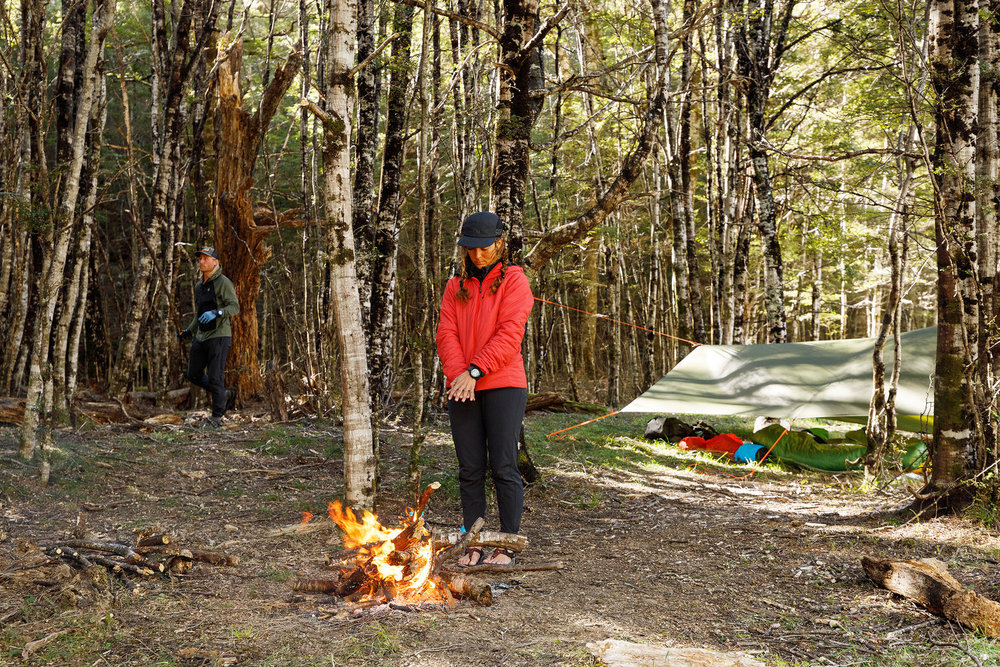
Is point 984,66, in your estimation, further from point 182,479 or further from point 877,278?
point 877,278

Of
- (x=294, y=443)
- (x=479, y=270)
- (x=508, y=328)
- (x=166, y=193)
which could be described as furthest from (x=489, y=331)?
(x=166, y=193)

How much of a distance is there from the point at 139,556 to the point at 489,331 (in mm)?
1878

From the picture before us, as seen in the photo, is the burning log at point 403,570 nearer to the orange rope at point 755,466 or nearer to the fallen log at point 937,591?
the fallen log at point 937,591

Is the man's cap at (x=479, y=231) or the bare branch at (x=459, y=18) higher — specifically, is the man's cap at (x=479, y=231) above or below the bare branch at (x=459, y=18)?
below

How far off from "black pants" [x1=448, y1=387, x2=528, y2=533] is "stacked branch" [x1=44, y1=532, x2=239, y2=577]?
1183 mm

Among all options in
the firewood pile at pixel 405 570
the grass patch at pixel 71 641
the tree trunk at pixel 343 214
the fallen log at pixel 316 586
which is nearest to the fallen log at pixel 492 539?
the firewood pile at pixel 405 570

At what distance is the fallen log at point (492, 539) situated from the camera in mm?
3480

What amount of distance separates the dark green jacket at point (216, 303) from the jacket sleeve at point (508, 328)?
418 cm

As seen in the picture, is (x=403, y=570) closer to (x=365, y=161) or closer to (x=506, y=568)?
(x=506, y=568)

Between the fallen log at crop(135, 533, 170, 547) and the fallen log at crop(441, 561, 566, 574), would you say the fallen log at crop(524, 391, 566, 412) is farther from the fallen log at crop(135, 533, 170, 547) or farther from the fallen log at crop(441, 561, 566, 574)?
the fallen log at crop(135, 533, 170, 547)

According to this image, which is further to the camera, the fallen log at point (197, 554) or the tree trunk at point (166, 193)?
the tree trunk at point (166, 193)

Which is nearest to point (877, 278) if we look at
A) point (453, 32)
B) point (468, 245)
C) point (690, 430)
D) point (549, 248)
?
point (690, 430)

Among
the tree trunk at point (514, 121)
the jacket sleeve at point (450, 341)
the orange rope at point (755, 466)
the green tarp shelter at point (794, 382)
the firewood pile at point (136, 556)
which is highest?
the tree trunk at point (514, 121)

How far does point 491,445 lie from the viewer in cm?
356
